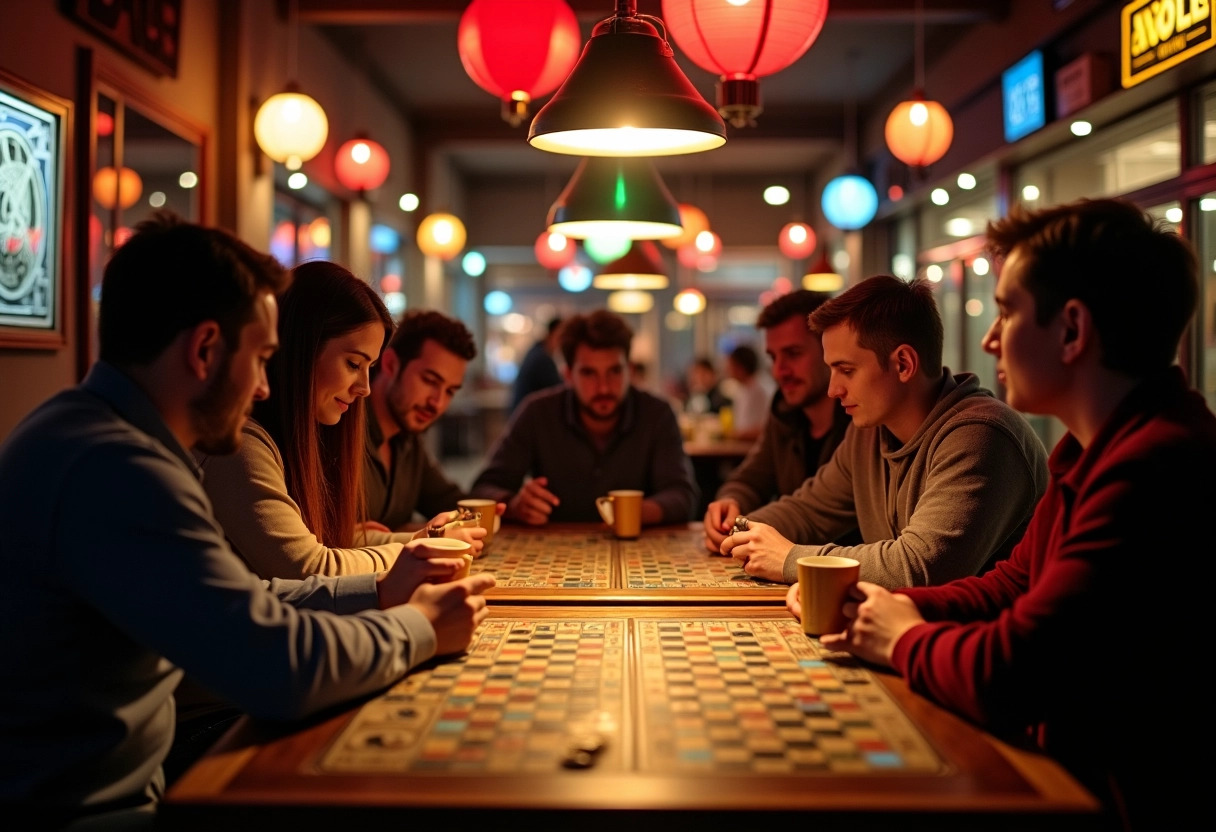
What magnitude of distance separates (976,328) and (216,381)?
7.24m

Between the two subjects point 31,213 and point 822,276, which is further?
point 822,276

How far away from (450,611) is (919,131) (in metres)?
4.19

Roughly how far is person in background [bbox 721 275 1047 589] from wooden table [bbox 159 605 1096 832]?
503mm

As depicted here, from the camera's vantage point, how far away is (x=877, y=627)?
4.82 ft

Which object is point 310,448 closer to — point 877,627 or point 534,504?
point 534,504

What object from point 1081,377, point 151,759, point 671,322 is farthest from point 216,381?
point 671,322

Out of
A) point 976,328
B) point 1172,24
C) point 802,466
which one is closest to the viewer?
point 802,466

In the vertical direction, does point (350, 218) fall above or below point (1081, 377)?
above

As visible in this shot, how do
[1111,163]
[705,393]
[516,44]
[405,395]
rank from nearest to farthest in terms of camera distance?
[405,395], [516,44], [1111,163], [705,393]

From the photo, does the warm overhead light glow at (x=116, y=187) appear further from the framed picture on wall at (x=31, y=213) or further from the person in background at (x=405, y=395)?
the person in background at (x=405, y=395)

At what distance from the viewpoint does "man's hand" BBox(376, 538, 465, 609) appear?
66.1 inches

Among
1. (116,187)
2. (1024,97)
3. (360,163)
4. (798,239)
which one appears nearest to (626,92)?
(116,187)

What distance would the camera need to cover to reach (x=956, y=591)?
166 centimetres

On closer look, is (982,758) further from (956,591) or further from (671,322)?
(671,322)
